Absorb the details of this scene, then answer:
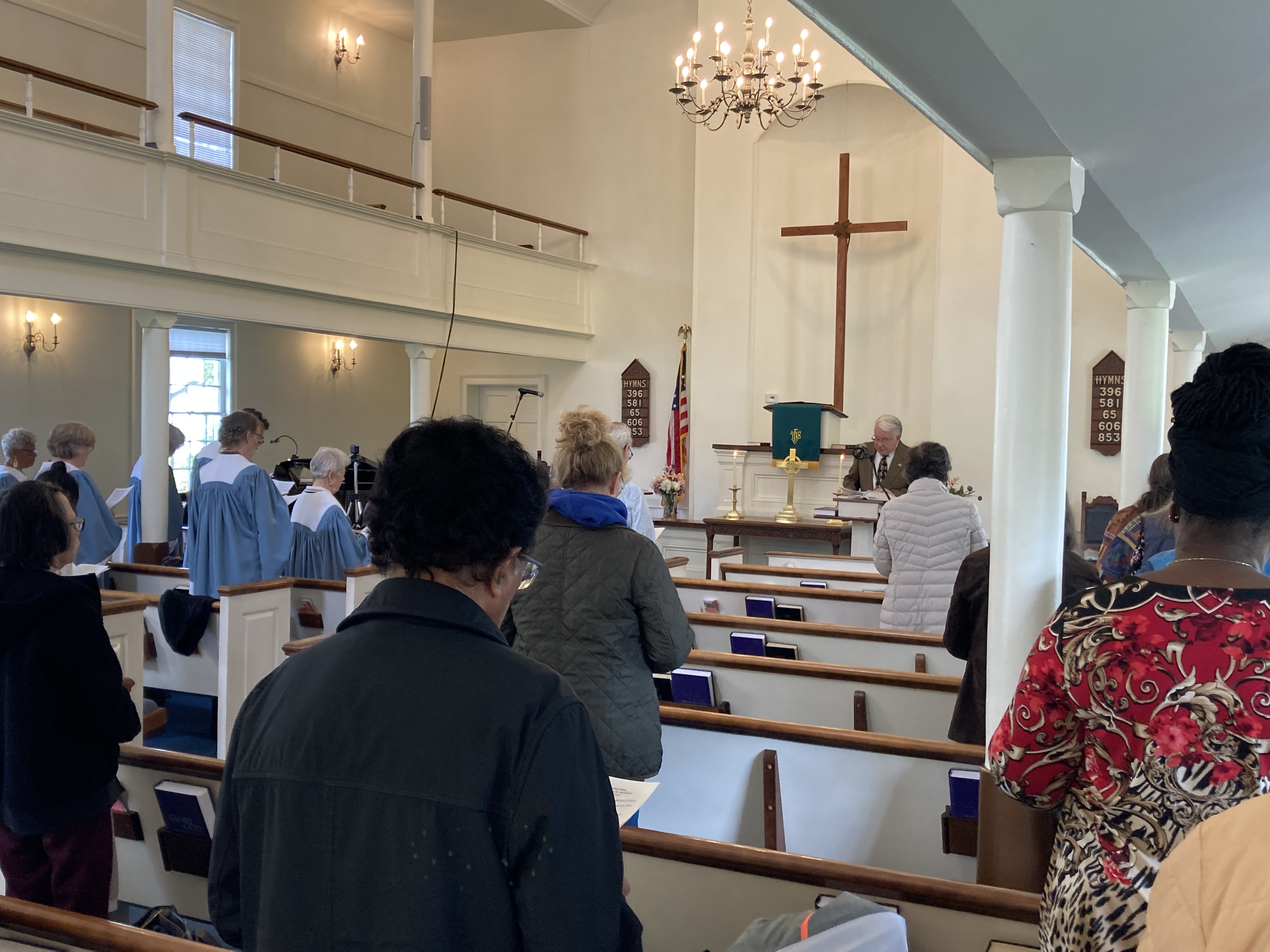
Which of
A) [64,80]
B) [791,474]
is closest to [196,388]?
[64,80]

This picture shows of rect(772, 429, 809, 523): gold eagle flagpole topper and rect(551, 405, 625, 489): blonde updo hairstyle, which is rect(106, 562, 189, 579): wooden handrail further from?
rect(772, 429, 809, 523): gold eagle flagpole topper

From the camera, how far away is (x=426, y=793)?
1.03 meters

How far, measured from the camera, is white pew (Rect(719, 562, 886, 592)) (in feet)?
18.9

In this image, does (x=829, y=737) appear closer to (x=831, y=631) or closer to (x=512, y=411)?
(x=831, y=631)

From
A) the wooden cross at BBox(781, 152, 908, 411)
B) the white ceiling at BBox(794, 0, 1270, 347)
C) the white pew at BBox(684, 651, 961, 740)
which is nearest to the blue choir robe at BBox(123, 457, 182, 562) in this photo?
the white pew at BBox(684, 651, 961, 740)

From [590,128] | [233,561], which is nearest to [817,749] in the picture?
[233,561]

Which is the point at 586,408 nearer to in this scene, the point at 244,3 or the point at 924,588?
the point at 924,588

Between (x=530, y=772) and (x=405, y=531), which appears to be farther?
(x=405, y=531)

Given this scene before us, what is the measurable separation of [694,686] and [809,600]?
161cm

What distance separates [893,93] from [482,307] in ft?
16.2

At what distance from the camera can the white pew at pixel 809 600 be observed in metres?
5.05

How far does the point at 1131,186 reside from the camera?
3.35 meters

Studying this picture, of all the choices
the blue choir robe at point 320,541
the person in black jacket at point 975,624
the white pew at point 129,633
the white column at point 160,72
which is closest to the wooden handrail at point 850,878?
the person in black jacket at point 975,624

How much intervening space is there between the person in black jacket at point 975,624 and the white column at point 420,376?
307 inches
